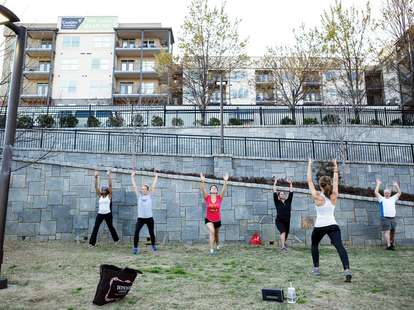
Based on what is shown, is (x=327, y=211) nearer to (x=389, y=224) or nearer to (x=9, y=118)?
(x=389, y=224)

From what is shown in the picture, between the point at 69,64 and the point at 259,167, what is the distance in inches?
1599

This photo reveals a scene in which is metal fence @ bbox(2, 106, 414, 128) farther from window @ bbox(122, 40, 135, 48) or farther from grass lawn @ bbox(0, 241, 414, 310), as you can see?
window @ bbox(122, 40, 135, 48)

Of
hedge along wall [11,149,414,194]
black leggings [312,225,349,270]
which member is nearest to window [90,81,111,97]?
hedge along wall [11,149,414,194]

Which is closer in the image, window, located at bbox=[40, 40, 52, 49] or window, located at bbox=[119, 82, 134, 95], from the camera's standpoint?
window, located at bbox=[119, 82, 134, 95]

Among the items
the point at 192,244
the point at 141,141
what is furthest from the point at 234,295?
the point at 141,141

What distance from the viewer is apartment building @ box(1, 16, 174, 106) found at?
152 feet

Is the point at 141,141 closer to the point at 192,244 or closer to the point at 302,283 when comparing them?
the point at 192,244

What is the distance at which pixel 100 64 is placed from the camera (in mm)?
47656

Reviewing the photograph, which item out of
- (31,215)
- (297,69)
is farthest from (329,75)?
(31,215)

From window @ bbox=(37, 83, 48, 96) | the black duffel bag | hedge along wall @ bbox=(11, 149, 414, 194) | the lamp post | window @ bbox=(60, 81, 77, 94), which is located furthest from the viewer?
window @ bbox=(60, 81, 77, 94)

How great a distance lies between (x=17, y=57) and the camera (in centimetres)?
607

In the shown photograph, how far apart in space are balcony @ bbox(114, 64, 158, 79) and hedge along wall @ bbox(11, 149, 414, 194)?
31.6 metres

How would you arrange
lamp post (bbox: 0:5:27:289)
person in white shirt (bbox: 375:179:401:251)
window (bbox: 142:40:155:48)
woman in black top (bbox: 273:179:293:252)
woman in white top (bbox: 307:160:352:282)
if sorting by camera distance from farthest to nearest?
window (bbox: 142:40:155:48) < person in white shirt (bbox: 375:179:401:251) < woman in black top (bbox: 273:179:293:252) < woman in white top (bbox: 307:160:352:282) < lamp post (bbox: 0:5:27:289)

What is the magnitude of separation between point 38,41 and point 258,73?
32791 millimetres
